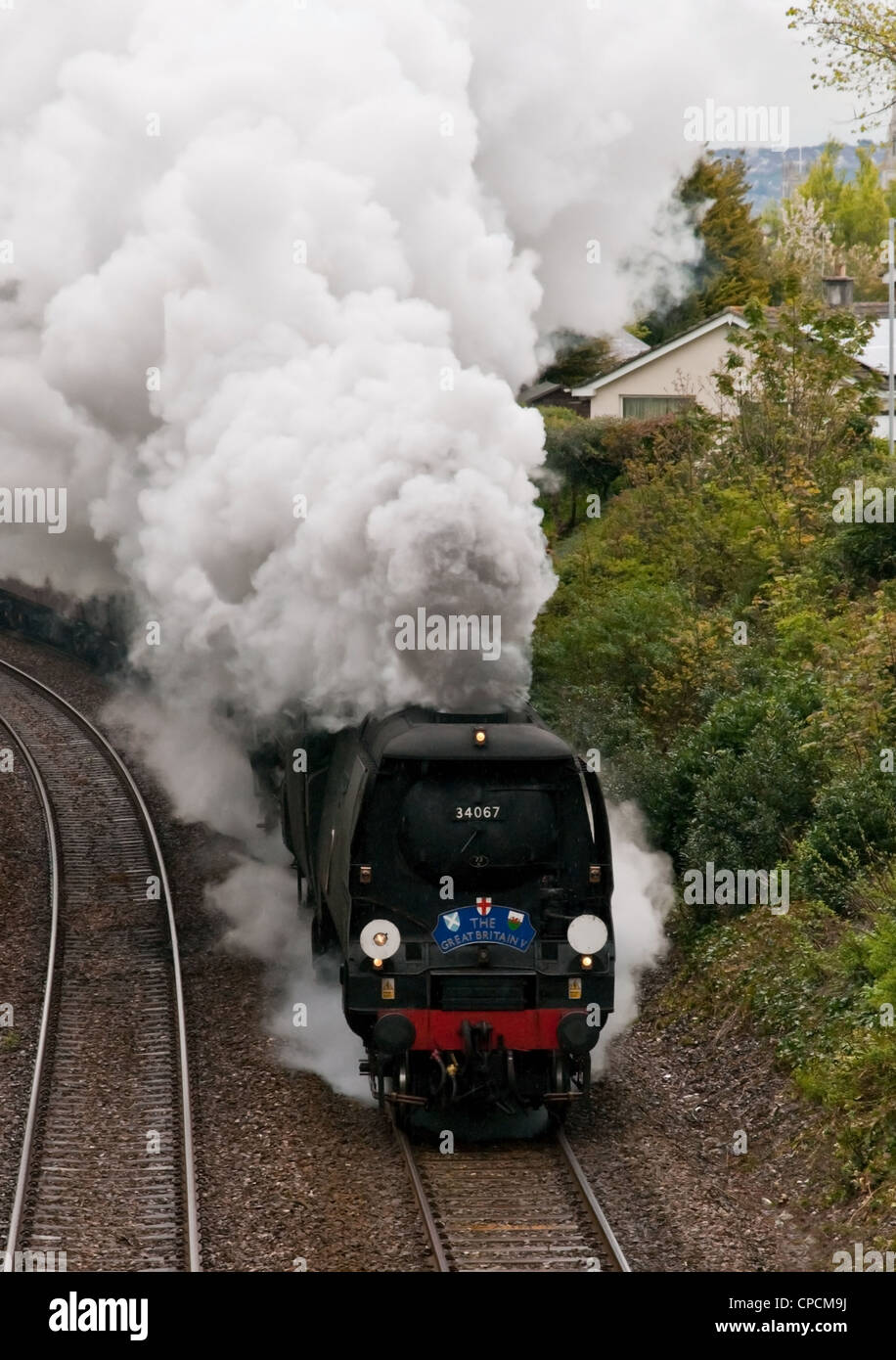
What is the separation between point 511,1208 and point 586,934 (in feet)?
6.32

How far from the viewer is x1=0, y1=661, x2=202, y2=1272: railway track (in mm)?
10383

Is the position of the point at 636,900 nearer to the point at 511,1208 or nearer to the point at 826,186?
the point at 511,1208

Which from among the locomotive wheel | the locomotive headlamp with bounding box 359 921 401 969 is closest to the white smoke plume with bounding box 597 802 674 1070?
the locomotive wheel

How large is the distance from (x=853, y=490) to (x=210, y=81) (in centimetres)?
898

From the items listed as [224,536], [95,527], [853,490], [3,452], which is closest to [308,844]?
[224,536]

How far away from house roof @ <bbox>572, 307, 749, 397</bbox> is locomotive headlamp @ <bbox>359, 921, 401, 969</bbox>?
2139cm

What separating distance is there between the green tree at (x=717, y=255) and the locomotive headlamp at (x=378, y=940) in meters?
31.0

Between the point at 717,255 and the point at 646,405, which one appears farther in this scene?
the point at 717,255

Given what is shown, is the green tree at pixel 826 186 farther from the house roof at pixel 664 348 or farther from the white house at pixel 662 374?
the house roof at pixel 664 348

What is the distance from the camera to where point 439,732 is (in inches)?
442

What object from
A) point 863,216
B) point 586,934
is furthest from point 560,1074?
point 863,216

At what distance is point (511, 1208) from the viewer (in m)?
10.6
